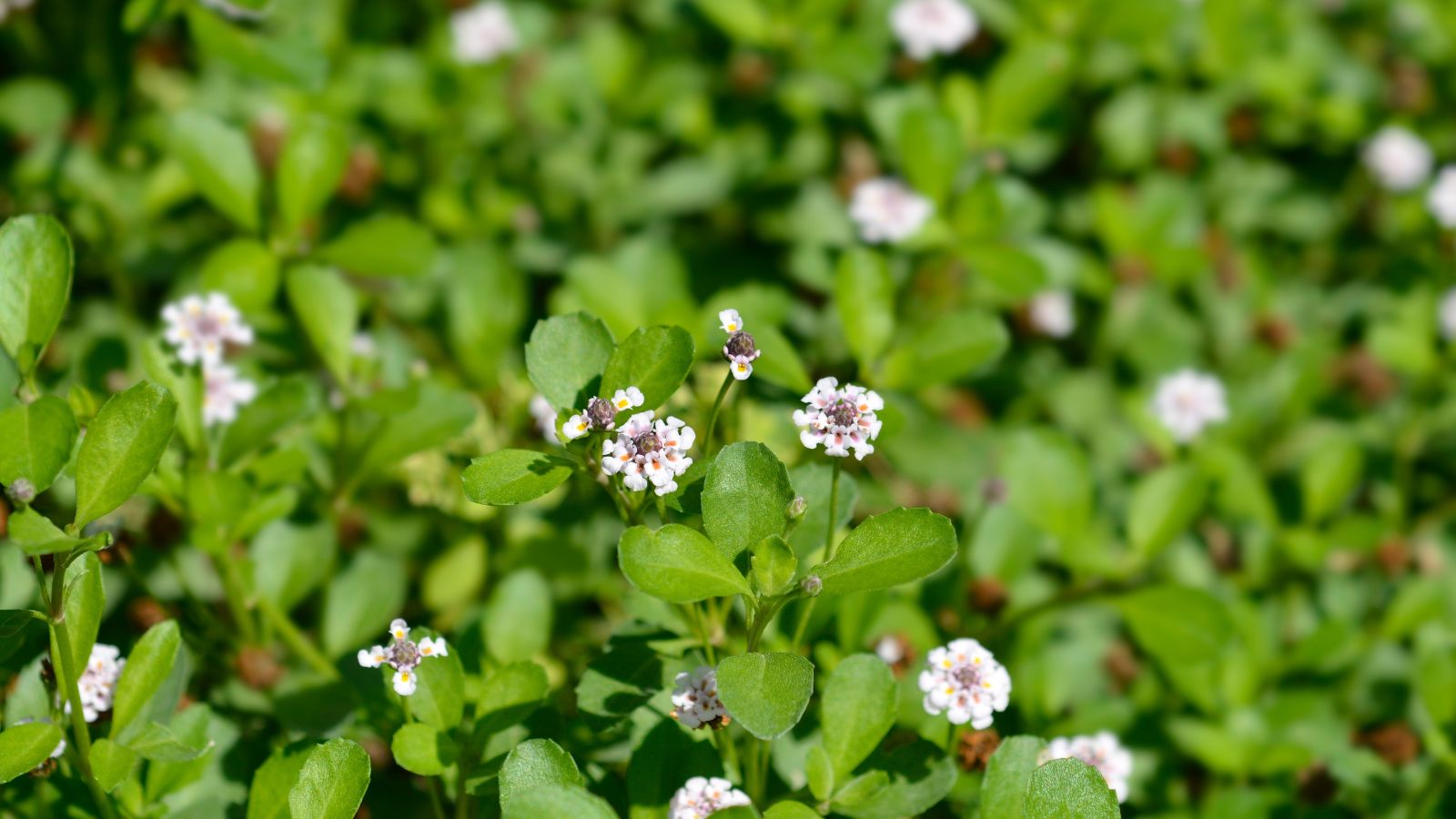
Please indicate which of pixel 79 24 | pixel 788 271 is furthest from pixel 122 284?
pixel 788 271

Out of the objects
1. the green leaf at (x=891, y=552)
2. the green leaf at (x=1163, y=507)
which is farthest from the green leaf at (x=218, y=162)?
the green leaf at (x=1163, y=507)

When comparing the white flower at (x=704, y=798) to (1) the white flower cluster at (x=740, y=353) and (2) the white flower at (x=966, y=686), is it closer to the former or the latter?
(2) the white flower at (x=966, y=686)

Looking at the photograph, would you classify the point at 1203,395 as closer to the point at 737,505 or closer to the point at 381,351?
the point at 737,505

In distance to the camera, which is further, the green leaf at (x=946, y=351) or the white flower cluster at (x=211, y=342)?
the green leaf at (x=946, y=351)

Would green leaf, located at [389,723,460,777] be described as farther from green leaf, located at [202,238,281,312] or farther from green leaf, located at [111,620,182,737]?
green leaf, located at [202,238,281,312]

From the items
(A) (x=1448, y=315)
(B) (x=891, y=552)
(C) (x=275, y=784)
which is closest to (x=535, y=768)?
(C) (x=275, y=784)

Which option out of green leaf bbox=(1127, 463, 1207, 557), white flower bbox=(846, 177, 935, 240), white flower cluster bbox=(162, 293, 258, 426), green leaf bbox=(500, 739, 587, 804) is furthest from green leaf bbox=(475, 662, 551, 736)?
white flower bbox=(846, 177, 935, 240)

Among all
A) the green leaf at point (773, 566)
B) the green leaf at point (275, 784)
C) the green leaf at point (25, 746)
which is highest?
the green leaf at point (773, 566)
